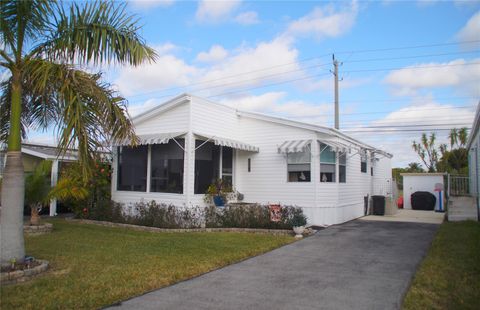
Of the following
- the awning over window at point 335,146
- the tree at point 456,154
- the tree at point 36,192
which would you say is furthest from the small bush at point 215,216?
the tree at point 456,154

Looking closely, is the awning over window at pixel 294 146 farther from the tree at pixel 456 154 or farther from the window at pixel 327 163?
the tree at pixel 456 154

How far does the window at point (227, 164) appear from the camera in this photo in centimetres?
1469

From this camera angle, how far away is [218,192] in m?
13.8

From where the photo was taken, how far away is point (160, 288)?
20.0 ft

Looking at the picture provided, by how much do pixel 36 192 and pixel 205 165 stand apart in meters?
5.50

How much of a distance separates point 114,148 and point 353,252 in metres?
10.3

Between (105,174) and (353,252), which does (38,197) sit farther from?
(353,252)

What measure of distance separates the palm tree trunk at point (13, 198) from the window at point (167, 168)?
6721 mm

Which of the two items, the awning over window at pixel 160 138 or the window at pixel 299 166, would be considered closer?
the awning over window at pixel 160 138

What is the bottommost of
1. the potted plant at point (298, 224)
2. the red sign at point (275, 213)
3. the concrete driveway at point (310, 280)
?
the concrete driveway at point (310, 280)

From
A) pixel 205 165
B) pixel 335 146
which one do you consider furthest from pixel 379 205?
pixel 205 165

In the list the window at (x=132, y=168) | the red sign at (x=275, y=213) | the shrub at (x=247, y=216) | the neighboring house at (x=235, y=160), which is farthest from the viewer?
the window at (x=132, y=168)

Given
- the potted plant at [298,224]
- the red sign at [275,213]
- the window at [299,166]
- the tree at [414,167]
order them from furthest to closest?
the tree at [414,167] < the window at [299,166] < the red sign at [275,213] < the potted plant at [298,224]

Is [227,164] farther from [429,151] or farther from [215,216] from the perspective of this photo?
[429,151]
